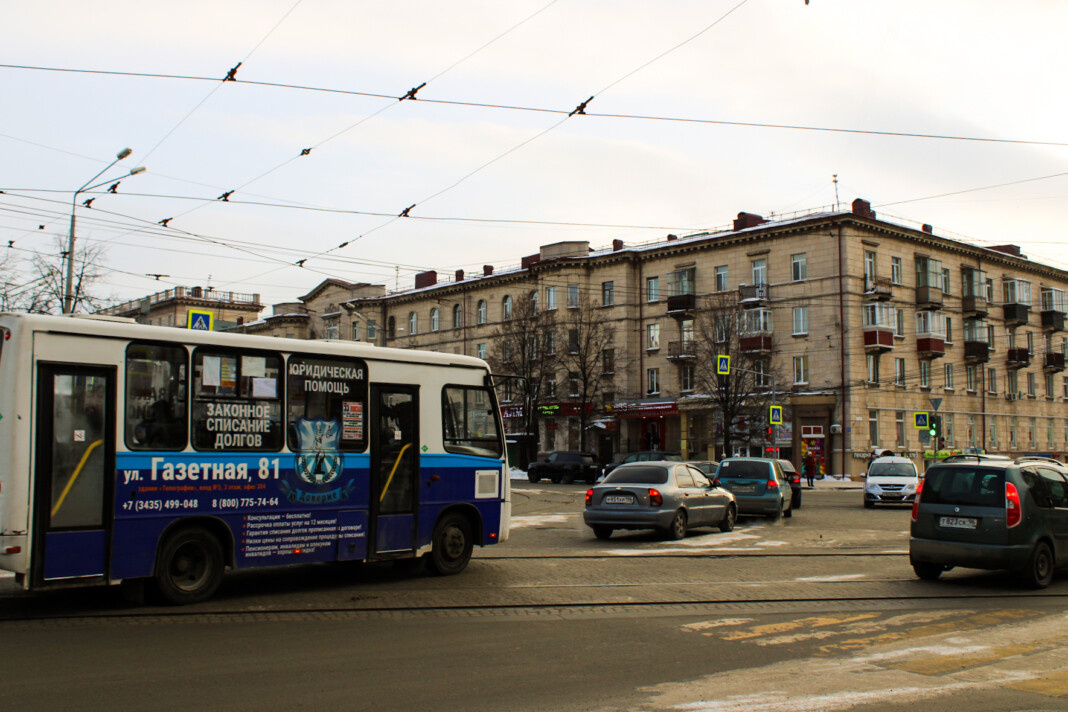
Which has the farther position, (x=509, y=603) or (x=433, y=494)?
(x=433, y=494)

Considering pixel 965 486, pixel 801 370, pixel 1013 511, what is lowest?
pixel 1013 511

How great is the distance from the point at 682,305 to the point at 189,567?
5070 centimetres

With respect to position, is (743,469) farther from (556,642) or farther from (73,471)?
(73,471)

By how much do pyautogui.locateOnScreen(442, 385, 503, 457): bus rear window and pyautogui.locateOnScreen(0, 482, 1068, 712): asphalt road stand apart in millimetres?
1727

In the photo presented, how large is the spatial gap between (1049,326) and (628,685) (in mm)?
71892

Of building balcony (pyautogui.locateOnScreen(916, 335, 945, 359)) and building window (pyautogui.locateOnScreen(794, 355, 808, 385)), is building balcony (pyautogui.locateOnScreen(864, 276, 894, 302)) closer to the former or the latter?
building balcony (pyautogui.locateOnScreen(916, 335, 945, 359))

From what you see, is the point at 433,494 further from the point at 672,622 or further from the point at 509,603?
the point at 672,622

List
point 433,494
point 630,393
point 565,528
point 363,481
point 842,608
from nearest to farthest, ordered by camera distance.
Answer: point 842,608, point 363,481, point 433,494, point 565,528, point 630,393

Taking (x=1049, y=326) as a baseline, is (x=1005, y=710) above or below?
below

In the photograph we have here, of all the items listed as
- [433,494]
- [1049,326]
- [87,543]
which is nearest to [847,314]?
[1049,326]

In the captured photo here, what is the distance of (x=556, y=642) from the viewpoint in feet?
28.7

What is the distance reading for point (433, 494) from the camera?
12836 mm

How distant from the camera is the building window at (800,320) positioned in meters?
54.9

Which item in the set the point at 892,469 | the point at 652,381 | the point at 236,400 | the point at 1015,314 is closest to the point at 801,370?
the point at 652,381
